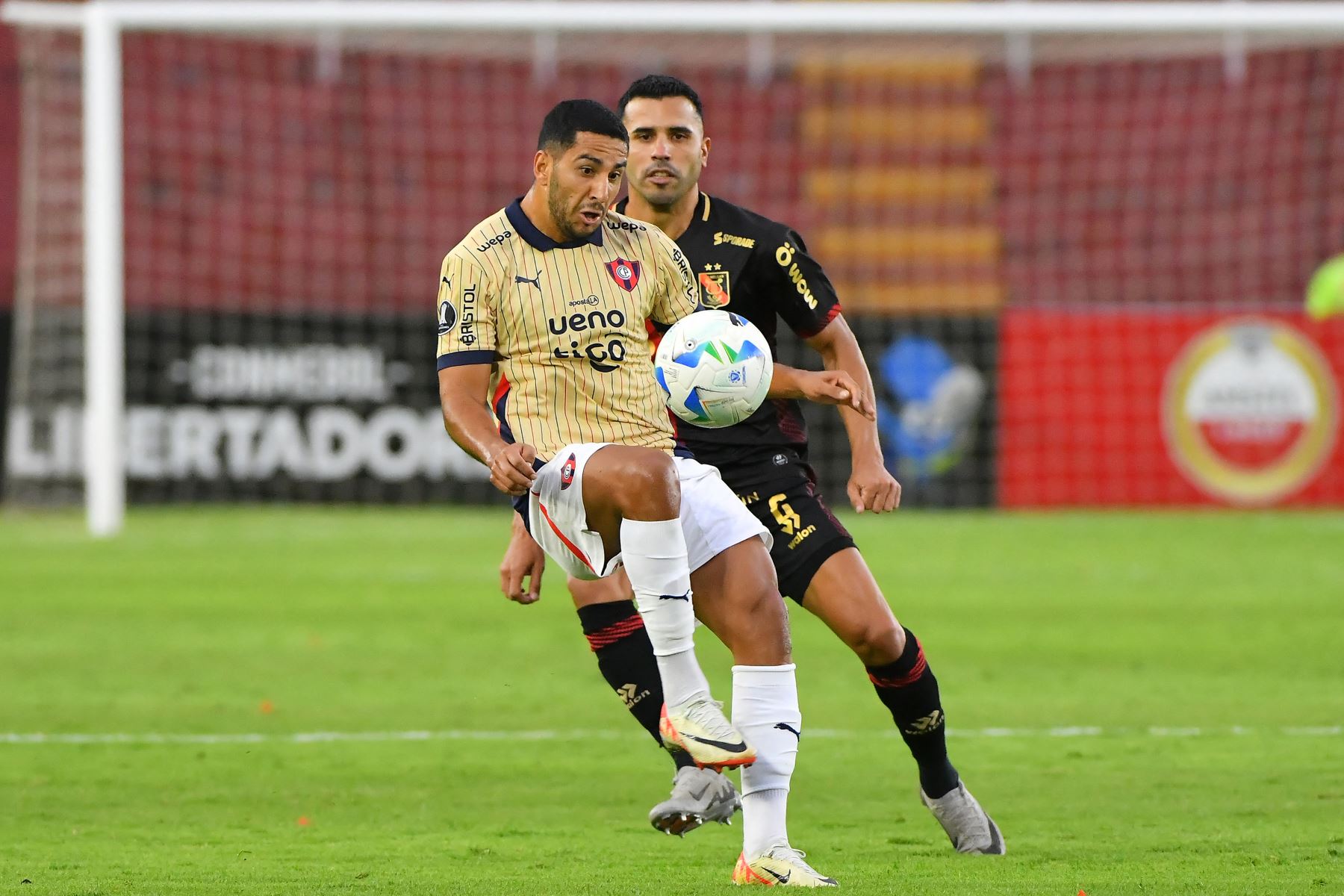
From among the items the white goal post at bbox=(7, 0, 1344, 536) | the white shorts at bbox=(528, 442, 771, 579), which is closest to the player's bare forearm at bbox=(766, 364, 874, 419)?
the white shorts at bbox=(528, 442, 771, 579)

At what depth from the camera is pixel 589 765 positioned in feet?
20.7

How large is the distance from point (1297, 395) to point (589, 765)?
1171 centimetres

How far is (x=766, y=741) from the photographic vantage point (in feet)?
14.8

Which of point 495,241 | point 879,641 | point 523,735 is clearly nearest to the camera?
point 495,241

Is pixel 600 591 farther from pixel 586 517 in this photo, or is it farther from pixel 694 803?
pixel 586 517

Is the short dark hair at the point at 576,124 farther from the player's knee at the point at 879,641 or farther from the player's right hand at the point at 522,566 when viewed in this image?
the player's knee at the point at 879,641

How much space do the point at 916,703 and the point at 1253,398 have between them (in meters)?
12.2

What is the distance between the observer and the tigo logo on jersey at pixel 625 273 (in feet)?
15.6

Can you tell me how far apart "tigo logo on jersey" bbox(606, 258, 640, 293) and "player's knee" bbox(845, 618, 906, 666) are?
1.10 m

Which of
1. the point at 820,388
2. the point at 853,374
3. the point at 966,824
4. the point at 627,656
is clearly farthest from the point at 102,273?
the point at 966,824

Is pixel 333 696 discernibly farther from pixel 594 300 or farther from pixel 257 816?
pixel 594 300

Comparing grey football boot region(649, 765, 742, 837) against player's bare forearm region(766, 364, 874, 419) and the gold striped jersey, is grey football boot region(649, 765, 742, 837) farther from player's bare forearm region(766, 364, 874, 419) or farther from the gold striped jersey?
player's bare forearm region(766, 364, 874, 419)

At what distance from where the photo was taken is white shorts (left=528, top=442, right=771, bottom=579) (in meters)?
4.48

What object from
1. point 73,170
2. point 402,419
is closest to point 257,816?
point 402,419
